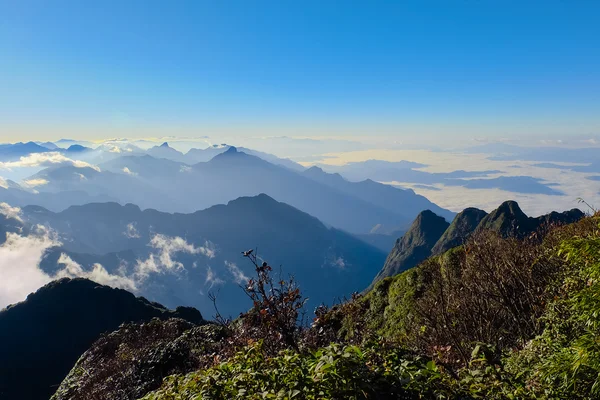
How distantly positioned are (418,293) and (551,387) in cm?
1377

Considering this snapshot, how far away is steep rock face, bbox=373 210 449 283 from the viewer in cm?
13550

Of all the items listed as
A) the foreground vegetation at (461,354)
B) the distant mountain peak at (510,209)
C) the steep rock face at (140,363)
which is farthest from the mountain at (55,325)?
the foreground vegetation at (461,354)

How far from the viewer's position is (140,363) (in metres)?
16.0

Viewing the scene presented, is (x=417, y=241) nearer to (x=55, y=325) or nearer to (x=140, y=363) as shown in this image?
(x=55, y=325)

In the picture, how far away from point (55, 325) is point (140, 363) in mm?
102047

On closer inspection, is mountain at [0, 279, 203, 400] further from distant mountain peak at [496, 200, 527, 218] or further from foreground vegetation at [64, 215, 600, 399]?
foreground vegetation at [64, 215, 600, 399]

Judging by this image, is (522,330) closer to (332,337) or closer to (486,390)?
(332,337)

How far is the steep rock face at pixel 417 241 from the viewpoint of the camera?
13550 centimetres

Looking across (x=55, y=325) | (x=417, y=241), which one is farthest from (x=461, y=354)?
(x=417, y=241)

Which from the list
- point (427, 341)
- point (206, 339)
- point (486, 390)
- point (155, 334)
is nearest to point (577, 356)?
point (486, 390)

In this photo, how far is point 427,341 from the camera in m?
9.51

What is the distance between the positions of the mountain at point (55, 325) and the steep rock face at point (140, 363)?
6096 centimetres

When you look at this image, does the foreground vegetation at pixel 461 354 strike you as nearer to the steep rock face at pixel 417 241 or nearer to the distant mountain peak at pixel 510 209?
the distant mountain peak at pixel 510 209

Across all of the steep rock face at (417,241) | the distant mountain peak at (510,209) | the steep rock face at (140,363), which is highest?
the steep rock face at (140,363)
